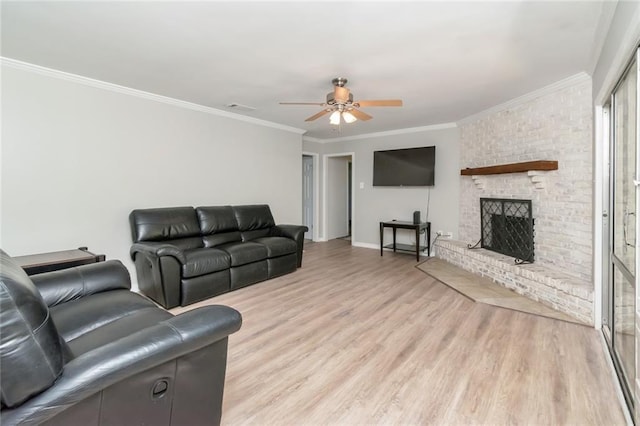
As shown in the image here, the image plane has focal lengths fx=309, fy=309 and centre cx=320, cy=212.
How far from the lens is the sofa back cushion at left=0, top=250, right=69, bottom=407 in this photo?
0.90m

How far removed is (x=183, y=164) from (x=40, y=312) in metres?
3.44

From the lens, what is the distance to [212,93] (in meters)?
3.72

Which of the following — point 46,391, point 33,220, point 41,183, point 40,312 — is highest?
point 41,183

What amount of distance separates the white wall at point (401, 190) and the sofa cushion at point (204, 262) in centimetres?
364

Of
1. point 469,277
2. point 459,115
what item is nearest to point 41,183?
point 469,277

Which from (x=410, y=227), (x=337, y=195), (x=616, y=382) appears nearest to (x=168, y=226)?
(x=410, y=227)

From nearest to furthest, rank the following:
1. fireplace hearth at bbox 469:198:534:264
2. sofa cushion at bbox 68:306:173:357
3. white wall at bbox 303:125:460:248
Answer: sofa cushion at bbox 68:306:173:357 < fireplace hearth at bbox 469:198:534:264 < white wall at bbox 303:125:460:248

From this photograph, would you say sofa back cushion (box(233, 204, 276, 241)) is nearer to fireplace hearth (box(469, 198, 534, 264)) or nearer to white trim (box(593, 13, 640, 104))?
fireplace hearth (box(469, 198, 534, 264))

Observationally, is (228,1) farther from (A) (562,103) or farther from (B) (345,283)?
(A) (562,103)

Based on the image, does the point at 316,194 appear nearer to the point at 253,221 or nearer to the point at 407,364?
the point at 253,221

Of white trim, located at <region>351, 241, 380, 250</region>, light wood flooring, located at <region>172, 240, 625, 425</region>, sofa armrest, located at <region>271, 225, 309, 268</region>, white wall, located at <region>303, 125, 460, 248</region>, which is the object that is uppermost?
white wall, located at <region>303, 125, 460, 248</region>

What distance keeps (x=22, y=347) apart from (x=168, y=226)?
116 inches

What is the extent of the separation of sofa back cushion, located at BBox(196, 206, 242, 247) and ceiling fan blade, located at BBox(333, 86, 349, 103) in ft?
7.40

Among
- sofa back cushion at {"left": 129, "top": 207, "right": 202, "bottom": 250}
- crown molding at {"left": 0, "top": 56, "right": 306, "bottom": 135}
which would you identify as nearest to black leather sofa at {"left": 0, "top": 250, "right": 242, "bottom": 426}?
sofa back cushion at {"left": 129, "top": 207, "right": 202, "bottom": 250}
